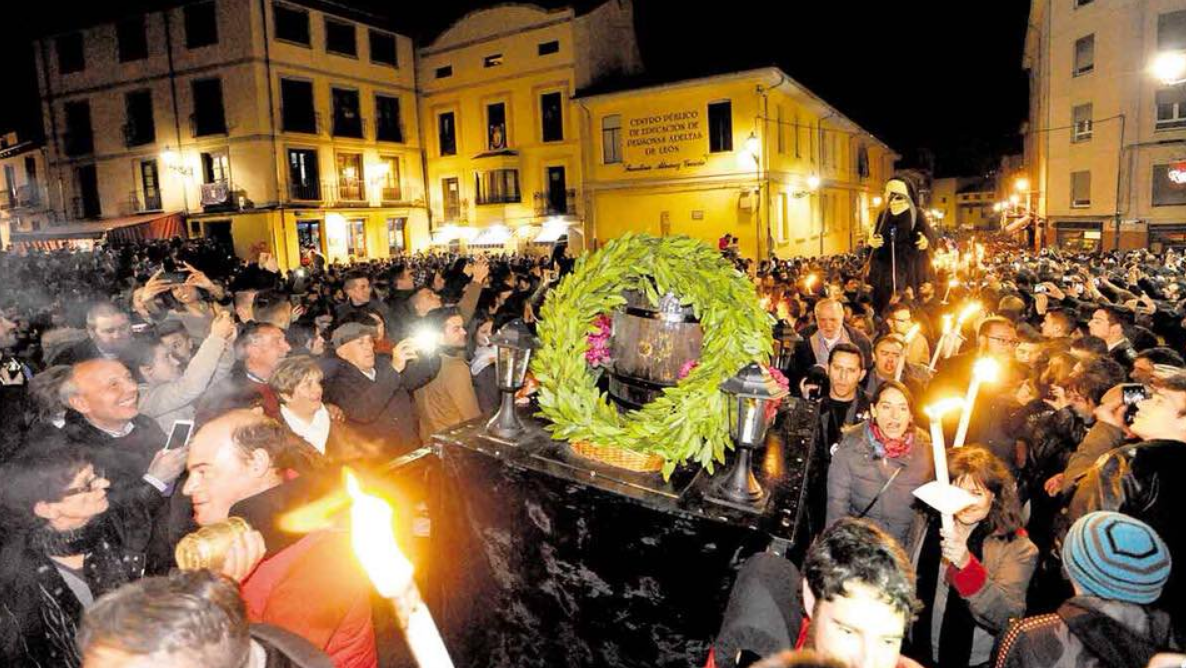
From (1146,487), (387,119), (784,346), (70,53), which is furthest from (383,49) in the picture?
(1146,487)

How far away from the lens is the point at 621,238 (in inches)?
152

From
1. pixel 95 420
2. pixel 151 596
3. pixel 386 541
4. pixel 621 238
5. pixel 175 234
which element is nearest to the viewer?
pixel 386 541

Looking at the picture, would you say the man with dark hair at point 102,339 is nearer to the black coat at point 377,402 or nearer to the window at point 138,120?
the black coat at point 377,402

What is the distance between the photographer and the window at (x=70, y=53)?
34938 millimetres

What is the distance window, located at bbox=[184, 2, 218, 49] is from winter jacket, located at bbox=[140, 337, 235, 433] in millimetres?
32827

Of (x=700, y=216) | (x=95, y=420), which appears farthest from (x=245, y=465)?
(x=700, y=216)

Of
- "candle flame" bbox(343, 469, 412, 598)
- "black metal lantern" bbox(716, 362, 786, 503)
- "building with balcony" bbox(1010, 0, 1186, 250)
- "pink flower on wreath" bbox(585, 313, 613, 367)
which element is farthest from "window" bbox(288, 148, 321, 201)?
"building with balcony" bbox(1010, 0, 1186, 250)

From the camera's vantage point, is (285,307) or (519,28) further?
(519,28)

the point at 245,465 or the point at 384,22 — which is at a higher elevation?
the point at 384,22

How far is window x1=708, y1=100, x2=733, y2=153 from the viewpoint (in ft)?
90.9

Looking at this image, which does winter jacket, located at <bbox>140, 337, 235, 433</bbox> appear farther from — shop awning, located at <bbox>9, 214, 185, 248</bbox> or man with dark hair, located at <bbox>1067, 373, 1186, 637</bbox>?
shop awning, located at <bbox>9, 214, 185, 248</bbox>

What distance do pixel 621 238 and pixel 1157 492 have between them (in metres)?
2.92

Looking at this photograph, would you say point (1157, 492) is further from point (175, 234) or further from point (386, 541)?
point (175, 234)

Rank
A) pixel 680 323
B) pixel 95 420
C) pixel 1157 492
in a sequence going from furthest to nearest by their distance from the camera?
1. pixel 95 420
2. pixel 680 323
3. pixel 1157 492
